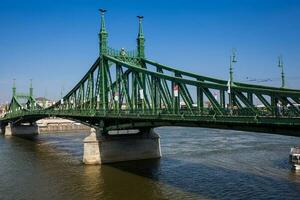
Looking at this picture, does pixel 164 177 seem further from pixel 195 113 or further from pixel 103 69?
pixel 103 69

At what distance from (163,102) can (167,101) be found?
0.72 meters

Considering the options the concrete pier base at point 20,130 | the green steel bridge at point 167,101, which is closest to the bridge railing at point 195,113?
the green steel bridge at point 167,101

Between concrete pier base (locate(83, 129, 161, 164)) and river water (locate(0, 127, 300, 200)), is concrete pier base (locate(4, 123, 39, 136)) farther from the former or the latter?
concrete pier base (locate(83, 129, 161, 164))

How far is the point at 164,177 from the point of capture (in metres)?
46.3

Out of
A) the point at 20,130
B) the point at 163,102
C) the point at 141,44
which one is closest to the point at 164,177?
the point at 163,102

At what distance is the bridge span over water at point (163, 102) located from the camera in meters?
28.9

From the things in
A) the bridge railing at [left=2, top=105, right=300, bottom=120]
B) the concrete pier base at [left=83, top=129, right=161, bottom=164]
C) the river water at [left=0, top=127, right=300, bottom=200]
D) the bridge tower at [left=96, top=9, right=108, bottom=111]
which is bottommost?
the river water at [left=0, top=127, right=300, bottom=200]

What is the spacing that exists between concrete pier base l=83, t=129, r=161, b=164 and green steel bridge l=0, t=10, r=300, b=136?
2064 mm

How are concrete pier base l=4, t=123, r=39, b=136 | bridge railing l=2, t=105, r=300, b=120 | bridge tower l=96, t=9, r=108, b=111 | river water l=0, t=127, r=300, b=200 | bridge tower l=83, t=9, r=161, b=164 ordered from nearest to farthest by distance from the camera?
bridge railing l=2, t=105, r=300, b=120 → river water l=0, t=127, r=300, b=200 → bridge tower l=83, t=9, r=161, b=164 → bridge tower l=96, t=9, r=108, b=111 → concrete pier base l=4, t=123, r=39, b=136

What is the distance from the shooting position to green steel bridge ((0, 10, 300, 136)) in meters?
28.8

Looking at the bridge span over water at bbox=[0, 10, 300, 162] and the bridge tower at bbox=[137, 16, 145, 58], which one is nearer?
the bridge span over water at bbox=[0, 10, 300, 162]

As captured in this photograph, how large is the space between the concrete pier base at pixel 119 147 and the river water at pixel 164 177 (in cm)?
200

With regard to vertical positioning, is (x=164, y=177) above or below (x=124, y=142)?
below

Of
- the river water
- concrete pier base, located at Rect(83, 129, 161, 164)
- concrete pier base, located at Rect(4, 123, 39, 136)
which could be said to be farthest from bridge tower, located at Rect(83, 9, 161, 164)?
concrete pier base, located at Rect(4, 123, 39, 136)
